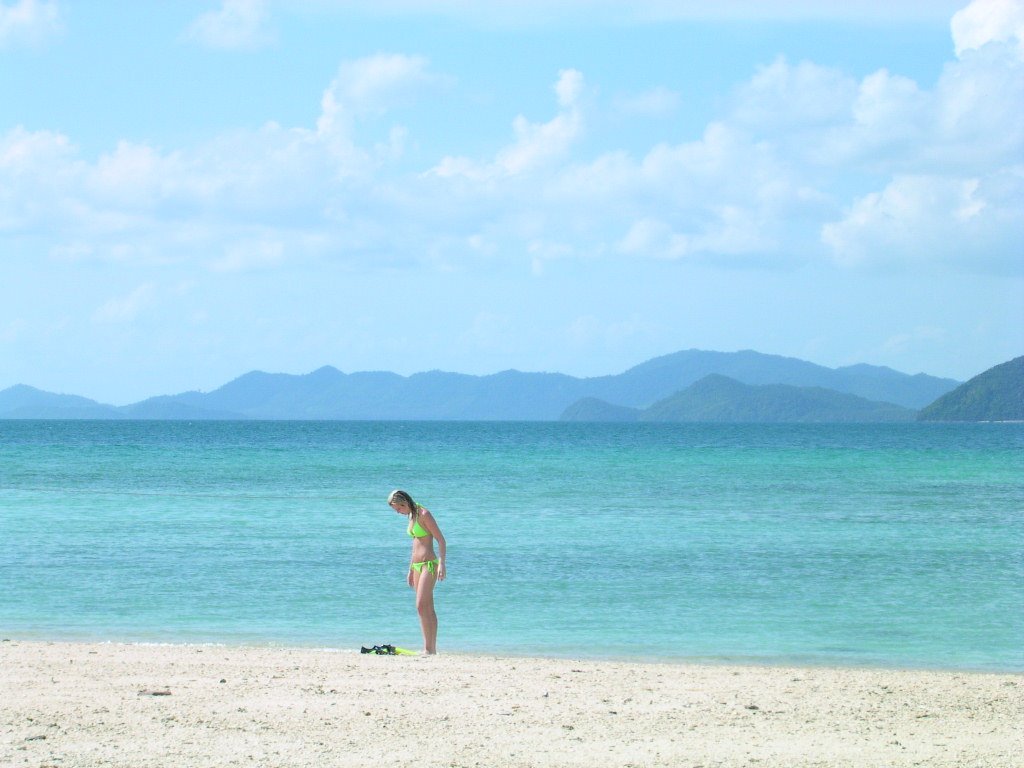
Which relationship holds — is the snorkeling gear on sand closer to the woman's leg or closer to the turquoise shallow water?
the woman's leg

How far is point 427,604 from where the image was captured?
38.5 ft

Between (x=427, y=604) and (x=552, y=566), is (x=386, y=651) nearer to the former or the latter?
(x=427, y=604)

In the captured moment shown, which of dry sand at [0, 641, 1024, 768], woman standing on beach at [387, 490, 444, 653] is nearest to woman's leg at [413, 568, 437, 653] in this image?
woman standing on beach at [387, 490, 444, 653]

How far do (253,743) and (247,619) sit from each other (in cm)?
711

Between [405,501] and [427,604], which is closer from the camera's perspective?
[405,501]

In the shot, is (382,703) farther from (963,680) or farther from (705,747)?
(963,680)

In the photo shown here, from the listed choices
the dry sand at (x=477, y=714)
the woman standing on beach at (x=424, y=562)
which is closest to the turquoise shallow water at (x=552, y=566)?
the woman standing on beach at (x=424, y=562)

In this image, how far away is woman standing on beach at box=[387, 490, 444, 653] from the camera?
37.2 feet

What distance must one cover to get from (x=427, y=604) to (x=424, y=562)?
1.47ft

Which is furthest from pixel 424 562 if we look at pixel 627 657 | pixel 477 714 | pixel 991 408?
pixel 991 408

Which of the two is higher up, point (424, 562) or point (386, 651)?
point (424, 562)

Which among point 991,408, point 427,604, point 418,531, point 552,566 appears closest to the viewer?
point 418,531

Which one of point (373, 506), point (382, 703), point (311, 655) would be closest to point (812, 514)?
point (373, 506)

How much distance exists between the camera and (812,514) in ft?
96.2
